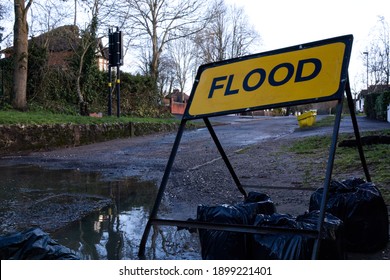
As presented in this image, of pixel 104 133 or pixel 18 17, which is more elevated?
pixel 18 17

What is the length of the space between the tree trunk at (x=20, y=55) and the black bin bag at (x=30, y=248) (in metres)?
14.6

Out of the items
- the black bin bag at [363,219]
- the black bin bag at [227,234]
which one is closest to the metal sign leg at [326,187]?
the black bin bag at [227,234]

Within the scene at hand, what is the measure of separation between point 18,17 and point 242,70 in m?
14.8

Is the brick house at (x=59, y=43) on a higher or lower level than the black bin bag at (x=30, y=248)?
higher

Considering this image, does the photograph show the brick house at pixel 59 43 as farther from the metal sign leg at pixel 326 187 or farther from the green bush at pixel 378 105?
the metal sign leg at pixel 326 187

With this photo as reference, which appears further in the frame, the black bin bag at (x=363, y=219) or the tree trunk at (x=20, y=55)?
the tree trunk at (x=20, y=55)

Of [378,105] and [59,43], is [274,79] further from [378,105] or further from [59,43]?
[378,105]

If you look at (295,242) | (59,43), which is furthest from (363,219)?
(59,43)

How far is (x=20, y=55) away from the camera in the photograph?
1566cm

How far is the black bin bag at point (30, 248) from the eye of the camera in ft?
7.29

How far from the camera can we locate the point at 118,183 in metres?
6.14

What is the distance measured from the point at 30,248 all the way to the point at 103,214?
1973mm

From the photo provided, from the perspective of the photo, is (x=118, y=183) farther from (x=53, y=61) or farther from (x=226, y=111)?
(x=53, y=61)
